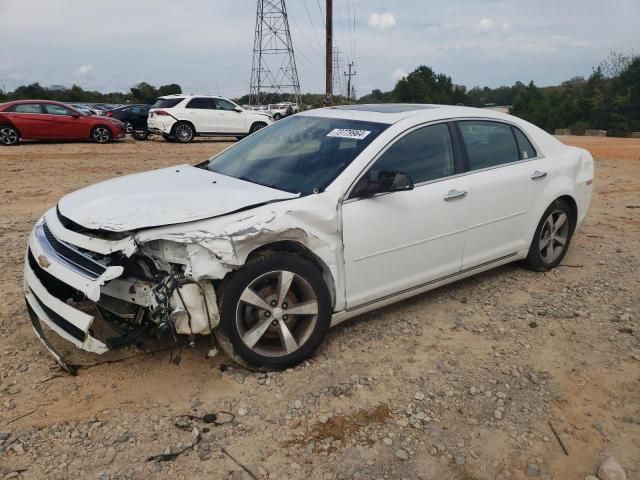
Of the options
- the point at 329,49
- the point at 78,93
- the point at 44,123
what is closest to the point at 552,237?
the point at 44,123

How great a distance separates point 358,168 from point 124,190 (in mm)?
1514

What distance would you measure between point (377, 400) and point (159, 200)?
1.72 m

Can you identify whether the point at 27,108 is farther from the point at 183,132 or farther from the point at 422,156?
the point at 422,156

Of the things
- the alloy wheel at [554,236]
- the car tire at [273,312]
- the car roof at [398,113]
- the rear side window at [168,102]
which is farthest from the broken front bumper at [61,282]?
the rear side window at [168,102]

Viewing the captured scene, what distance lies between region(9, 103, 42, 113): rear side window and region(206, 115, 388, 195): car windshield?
13.8 metres

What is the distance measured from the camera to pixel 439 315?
4.13 m

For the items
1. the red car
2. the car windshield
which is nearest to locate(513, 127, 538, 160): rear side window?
the car windshield

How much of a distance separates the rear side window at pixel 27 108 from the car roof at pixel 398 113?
46.3 feet

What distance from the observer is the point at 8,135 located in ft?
51.0

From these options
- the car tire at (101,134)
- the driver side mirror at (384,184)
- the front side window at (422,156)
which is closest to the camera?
the driver side mirror at (384,184)

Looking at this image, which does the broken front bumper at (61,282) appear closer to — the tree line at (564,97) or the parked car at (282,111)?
the parked car at (282,111)

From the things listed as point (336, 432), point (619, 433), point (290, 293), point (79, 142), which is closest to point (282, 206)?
point (290, 293)

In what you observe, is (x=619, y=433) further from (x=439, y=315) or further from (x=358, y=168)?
(x=358, y=168)

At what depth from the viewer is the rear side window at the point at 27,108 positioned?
1546 cm
